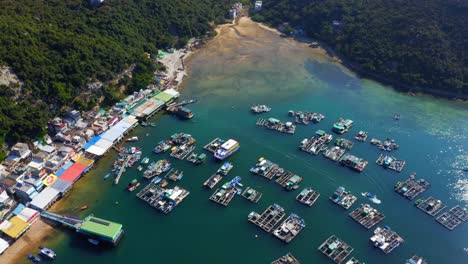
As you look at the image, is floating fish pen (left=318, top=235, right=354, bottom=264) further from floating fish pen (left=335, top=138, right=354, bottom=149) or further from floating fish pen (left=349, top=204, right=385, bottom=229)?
floating fish pen (left=335, top=138, right=354, bottom=149)

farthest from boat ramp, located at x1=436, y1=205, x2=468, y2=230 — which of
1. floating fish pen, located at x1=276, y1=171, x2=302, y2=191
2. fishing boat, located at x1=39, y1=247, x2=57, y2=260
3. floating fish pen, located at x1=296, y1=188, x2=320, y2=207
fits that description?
fishing boat, located at x1=39, y1=247, x2=57, y2=260

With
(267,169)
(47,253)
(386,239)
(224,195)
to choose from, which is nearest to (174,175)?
(224,195)

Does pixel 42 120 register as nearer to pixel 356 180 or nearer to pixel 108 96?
pixel 108 96

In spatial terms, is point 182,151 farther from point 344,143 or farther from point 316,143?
point 344,143

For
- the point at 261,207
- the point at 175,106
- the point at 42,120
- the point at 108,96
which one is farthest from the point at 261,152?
the point at 42,120

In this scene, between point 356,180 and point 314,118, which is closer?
point 356,180

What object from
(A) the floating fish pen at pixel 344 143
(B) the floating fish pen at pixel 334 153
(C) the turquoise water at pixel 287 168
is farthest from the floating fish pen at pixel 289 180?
(A) the floating fish pen at pixel 344 143
